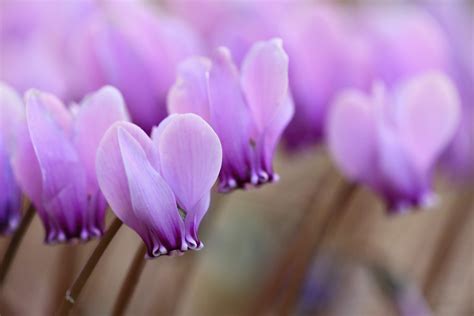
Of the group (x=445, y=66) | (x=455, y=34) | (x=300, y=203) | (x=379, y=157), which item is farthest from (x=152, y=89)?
(x=300, y=203)

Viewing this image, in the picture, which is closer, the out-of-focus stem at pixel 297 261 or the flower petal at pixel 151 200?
the flower petal at pixel 151 200

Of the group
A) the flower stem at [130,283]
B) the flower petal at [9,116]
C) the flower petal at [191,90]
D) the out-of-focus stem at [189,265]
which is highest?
the flower petal at [191,90]

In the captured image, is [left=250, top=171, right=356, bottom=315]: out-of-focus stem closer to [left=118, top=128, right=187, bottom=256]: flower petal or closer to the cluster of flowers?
the cluster of flowers

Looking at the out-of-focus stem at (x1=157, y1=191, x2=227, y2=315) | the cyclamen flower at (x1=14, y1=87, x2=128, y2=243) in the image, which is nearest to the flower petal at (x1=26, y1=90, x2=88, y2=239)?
the cyclamen flower at (x1=14, y1=87, x2=128, y2=243)

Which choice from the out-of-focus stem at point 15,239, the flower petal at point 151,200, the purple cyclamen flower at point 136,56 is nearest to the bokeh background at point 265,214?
the purple cyclamen flower at point 136,56

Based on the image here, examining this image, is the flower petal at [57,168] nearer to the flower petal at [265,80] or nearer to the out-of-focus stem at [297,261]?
the flower petal at [265,80]

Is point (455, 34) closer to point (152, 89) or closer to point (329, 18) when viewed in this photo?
point (329, 18)
